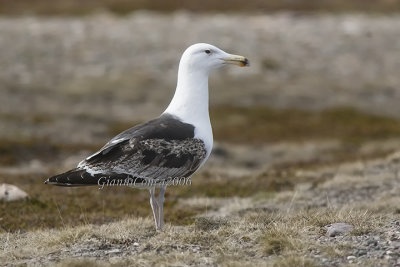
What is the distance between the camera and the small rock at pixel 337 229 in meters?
8.77

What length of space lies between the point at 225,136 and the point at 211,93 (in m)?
7.49

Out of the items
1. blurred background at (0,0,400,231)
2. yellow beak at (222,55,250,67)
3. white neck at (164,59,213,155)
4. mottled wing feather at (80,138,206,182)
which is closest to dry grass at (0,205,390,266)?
mottled wing feather at (80,138,206,182)

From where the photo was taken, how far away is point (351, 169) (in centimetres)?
1867

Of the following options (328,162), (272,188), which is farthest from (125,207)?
(328,162)

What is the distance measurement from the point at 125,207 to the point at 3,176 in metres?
4.91

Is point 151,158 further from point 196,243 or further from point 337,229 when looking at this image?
point 337,229

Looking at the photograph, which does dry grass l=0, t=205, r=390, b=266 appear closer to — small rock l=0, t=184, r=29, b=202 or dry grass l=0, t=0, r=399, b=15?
small rock l=0, t=184, r=29, b=202

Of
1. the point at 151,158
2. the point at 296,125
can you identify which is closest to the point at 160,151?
the point at 151,158

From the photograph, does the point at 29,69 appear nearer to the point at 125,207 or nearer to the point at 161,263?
the point at 125,207

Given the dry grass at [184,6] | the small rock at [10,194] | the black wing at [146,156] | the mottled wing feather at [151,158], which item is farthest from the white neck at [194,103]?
the dry grass at [184,6]

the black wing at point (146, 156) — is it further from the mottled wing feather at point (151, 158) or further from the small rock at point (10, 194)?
the small rock at point (10, 194)

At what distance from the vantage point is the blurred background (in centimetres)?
1755

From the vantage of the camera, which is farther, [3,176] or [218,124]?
[218,124]

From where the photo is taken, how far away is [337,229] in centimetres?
880
